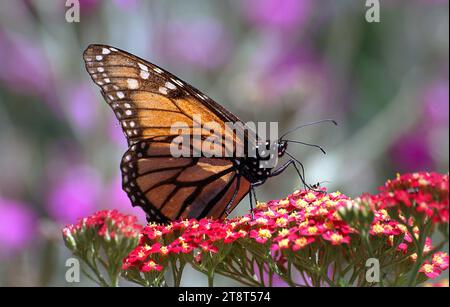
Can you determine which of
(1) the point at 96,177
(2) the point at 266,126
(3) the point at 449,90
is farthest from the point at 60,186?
(3) the point at 449,90

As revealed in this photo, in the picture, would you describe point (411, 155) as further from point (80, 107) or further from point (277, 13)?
point (80, 107)

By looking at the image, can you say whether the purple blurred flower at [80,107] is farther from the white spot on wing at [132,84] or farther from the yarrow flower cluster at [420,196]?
the yarrow flower cluster at [420,196]

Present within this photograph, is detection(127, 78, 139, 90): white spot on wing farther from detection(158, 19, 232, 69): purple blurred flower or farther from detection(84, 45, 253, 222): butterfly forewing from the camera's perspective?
detection(158, 19, 232, 69): purple blurred flower

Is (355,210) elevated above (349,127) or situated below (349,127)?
below

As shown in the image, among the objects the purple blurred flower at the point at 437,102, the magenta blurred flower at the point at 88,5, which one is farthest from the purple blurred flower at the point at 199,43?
the purple blurred flower at the point at 437,102

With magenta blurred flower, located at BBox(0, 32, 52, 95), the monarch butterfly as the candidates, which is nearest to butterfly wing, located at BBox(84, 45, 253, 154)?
the monarch butterfly

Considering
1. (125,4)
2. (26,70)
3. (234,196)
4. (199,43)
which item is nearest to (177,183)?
(234,196)

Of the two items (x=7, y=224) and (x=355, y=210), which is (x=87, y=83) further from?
(x=355, y=210)
